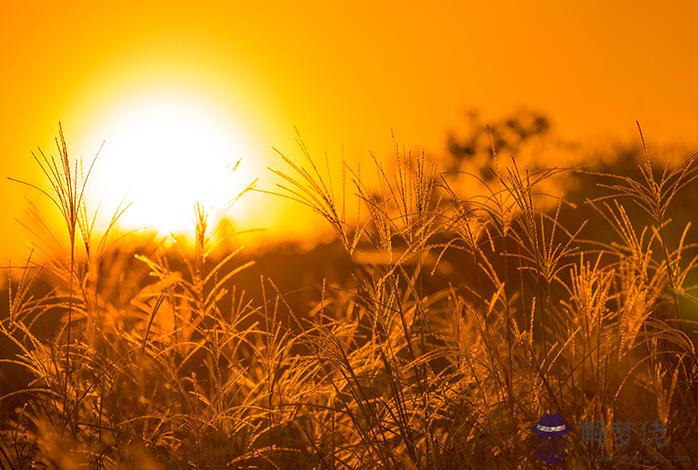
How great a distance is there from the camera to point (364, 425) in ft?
9.29

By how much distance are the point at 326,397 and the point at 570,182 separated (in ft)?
19.9

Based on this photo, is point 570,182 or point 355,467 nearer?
point 355,467

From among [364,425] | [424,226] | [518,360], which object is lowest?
[364,425]

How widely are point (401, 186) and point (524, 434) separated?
2.38 feet

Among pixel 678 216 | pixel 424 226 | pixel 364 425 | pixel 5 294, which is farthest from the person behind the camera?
pixel 5 294

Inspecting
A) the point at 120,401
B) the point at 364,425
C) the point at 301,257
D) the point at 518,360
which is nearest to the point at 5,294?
the point at 301,257

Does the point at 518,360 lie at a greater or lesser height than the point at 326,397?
greater

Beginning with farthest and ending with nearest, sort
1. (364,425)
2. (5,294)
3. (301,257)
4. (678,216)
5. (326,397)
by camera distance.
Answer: (301,257) → (5,294) → (678,216) → (326,397) → (364,425)

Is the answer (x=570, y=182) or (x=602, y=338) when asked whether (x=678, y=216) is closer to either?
(x=570, y=182)

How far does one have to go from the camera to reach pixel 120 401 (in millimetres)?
2979

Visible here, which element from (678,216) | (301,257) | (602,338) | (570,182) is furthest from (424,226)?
(570,182)

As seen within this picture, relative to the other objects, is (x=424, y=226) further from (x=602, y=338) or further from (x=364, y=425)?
(x=364, y=425)

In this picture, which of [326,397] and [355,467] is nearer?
[355,467]

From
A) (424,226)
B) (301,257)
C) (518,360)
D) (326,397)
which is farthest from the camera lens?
(301,257)
